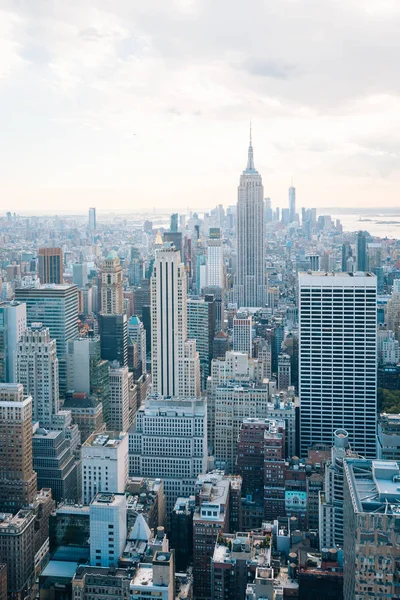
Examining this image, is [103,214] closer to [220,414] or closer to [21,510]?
[220,414]

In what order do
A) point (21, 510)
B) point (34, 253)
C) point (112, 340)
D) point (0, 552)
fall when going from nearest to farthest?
point (0, 552) → point (21, 510) → point (112, 340) → point (34, 253)

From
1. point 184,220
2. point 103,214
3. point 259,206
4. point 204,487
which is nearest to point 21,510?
point 204,487

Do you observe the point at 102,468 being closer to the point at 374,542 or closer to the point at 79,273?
the point at 374,542

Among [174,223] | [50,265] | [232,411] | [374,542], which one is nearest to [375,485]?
[374,542]

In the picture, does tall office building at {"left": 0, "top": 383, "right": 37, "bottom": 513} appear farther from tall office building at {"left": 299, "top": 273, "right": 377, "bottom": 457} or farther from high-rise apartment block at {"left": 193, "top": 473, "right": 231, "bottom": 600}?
tall office building at {"left": 299, "top": 273, "right": 377, "bottom": 457}

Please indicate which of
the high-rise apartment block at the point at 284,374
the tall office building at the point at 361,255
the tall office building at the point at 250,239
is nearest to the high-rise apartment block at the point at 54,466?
the high-rise apartment block at the point at 284,374

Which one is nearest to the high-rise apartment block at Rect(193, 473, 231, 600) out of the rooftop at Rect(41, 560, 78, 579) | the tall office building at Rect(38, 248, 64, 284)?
the rooftop at Rect(41, 560, 78, 579)
